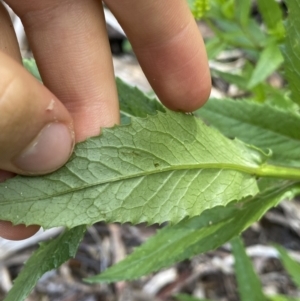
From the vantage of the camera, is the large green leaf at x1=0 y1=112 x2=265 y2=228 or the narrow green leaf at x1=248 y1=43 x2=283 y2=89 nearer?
the large green leaf at x1=0 y1=112 x2=265 y2=228

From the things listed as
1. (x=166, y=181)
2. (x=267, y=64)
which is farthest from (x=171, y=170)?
(x=267, y=64)

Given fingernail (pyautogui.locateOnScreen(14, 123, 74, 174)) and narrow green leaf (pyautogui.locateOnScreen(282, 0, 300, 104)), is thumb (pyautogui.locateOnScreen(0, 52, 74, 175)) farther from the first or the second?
narrow green leaf (pyautogui.locateOnScreen(282, 0, 300, 104))

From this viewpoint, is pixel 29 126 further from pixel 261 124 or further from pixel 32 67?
pixel 261 124

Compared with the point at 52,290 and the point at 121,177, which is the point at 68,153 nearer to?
the point at 121,177

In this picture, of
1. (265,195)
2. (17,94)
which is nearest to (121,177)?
(17,94)

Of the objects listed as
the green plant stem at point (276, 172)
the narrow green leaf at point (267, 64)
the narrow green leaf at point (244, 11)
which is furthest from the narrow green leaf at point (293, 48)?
the narrow green leaf at point (244, 11)

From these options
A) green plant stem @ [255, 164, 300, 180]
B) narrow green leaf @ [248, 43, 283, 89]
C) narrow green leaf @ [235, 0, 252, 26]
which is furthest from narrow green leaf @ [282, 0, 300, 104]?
narrow green leaf @ [235, 0, 252, 26]

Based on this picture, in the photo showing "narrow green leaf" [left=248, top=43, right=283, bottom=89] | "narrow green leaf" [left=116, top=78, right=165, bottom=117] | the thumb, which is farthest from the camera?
"narrow green leaf" [left=248, top=43, right=283, bottom=89]
